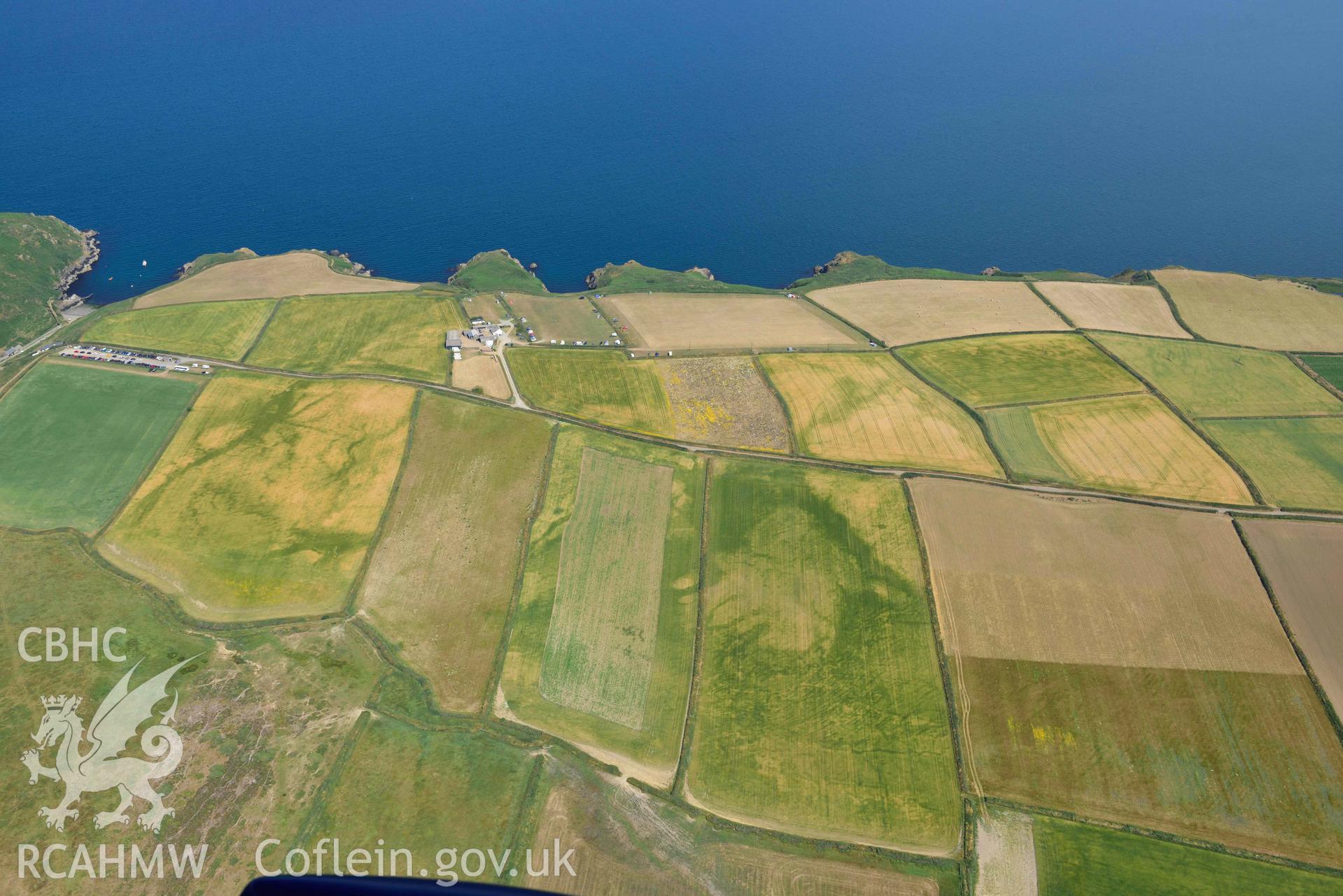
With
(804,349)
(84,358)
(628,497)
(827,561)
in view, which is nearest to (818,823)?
(827,561)

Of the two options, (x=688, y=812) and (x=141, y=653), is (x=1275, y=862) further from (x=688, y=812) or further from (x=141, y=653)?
(x=141, y=653)

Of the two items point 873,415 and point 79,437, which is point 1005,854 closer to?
point 873,415

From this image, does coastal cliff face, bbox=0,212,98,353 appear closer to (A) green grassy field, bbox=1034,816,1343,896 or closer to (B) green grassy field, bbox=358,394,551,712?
(B) green grassy field, bbox=358,394,551,712

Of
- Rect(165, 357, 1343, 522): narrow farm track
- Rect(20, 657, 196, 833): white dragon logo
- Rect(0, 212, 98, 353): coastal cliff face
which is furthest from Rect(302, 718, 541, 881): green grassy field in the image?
Rect(0, 212, 98, 353): coastal cliff face

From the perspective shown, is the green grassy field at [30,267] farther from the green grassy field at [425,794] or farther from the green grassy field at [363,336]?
the green grassy field at [425,794]

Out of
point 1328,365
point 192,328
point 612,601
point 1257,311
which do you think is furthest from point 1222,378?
point 192,328

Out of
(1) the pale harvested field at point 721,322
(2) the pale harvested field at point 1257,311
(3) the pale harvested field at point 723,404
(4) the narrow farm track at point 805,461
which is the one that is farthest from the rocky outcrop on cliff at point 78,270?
(2) the pale harvested field at point 1257,311
